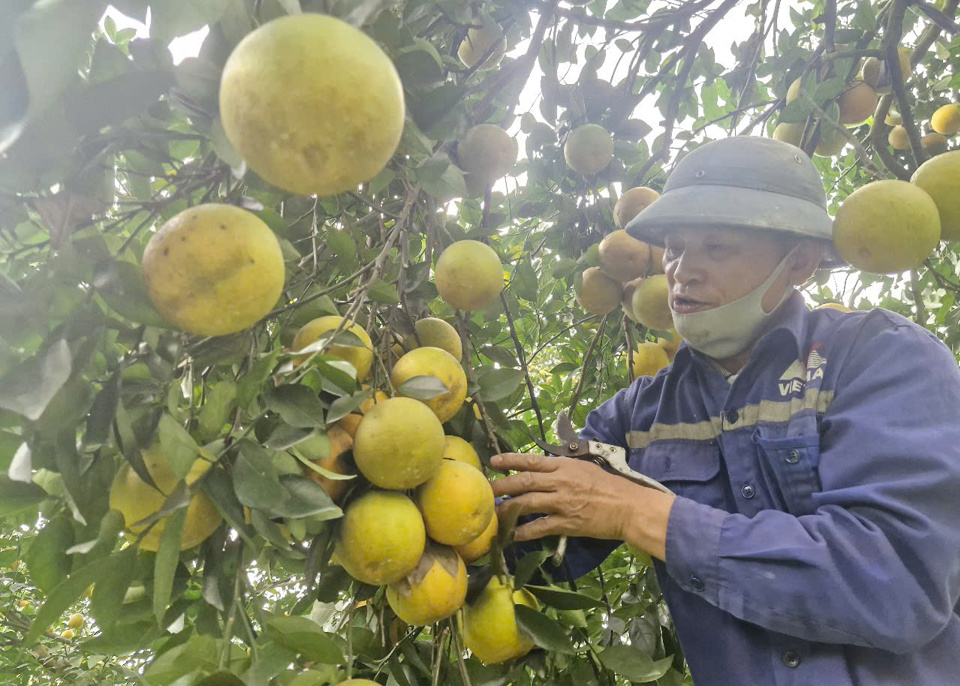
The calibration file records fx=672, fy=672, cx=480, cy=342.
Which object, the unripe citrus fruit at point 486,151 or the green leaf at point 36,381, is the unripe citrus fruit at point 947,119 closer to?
the unripe citrus fruit at point 486,151

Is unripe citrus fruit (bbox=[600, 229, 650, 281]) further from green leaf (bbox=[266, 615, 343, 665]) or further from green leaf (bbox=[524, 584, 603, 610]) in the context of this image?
green leaf (bbox=[266, 615, 343, 665])

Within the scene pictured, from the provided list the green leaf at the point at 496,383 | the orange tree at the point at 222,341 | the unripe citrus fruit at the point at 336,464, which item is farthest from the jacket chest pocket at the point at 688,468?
the unripe citrus fruit at the point at 336,464

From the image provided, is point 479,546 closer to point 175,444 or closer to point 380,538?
point 380,538

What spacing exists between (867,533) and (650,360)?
53.3 inches

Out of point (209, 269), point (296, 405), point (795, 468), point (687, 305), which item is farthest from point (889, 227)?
point (209, 269)

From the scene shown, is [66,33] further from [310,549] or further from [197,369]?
[310,549]

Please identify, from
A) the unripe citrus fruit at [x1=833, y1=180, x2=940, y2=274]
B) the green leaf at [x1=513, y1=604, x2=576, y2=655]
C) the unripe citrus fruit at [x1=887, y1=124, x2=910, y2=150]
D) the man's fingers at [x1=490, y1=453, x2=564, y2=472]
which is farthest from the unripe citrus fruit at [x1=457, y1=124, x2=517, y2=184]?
the unripe citrus fruit at [x1=887, y1=124, x2=910, y2=150]

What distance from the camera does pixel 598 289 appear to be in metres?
2.64

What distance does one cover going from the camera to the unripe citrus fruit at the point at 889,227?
1.83 m

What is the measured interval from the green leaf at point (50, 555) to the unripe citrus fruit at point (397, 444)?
1.53ft

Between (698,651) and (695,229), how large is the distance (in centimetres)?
118

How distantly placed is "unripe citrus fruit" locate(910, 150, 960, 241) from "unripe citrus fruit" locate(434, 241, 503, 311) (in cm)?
130

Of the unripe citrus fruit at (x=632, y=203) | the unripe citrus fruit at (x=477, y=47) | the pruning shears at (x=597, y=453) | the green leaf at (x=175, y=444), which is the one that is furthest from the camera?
the unripe citrus fruit at (x=632, y=203)

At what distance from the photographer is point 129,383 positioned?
3.23ft
